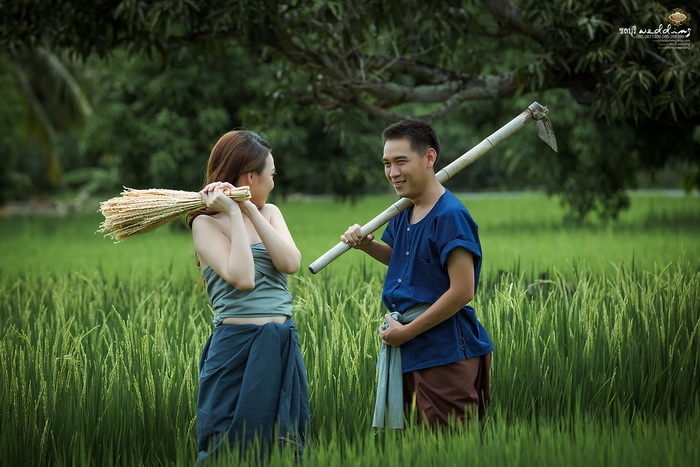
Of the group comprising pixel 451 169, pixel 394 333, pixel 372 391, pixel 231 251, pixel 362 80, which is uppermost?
pixel 362 80

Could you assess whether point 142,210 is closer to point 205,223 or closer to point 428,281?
point 205,223

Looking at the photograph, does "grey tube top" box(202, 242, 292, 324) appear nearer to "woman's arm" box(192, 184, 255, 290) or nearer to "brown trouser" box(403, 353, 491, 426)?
"woman's arm" box(192, 184, 255, 290)

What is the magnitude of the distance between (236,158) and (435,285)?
2.66 feet

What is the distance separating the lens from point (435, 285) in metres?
2.97

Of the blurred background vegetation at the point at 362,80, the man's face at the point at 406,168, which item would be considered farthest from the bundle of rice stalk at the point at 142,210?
the blurred background vegetation at the point at 362,80

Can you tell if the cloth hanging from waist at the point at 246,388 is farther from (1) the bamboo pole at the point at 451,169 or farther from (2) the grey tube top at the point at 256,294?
(1) the bamboo pole at the point at 451,169

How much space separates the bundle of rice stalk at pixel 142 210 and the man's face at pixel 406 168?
70 cm

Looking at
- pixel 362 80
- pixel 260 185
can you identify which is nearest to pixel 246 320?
pixel 260 185

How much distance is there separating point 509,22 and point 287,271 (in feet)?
14.8

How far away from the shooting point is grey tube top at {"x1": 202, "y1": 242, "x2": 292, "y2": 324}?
2951mm

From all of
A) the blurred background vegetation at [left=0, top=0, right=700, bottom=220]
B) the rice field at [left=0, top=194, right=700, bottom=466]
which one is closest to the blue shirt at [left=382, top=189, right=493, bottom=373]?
the rice field at [left=0, top=194, right=700, bottom=466]

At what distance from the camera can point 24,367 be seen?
3.71 metres

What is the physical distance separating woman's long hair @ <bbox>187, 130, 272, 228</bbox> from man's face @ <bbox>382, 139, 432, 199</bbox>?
0.44 metres

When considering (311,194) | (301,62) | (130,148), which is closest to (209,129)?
(130,148)
